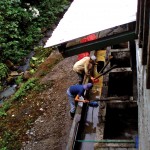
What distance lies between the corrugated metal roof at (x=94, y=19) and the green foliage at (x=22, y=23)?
11434 mm

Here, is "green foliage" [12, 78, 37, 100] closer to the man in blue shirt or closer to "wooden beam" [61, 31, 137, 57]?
the man in blue shirt

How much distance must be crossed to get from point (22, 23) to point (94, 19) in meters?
15.0

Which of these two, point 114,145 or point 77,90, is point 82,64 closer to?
point 77,90

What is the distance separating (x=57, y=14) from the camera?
22.6m

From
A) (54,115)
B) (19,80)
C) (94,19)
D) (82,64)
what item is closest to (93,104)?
(82,64)

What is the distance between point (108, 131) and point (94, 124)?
0.87 meters

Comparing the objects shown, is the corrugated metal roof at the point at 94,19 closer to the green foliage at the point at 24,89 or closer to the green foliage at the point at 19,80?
the green foliage at the point at 24,89

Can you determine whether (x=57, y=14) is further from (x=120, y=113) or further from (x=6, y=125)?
(x=120, y=113)

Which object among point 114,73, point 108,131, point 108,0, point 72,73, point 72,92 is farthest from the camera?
point 72,73

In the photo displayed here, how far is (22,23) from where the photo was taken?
1997 centimetres

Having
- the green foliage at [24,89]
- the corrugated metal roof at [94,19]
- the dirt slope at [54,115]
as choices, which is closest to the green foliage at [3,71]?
the dirt slope at [54,115]

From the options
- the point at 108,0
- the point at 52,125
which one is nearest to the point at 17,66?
the point at 52,125

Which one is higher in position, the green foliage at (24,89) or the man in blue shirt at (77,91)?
the man in blue shirt at (77,91)

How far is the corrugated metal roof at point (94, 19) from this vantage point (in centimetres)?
535
